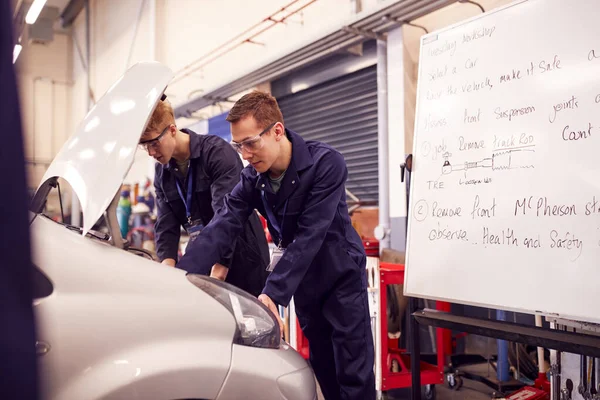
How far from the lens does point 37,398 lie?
457 mm

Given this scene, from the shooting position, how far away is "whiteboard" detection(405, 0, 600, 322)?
1.63m

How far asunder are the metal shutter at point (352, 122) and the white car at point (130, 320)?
10.1ft

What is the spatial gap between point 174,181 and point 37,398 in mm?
1879

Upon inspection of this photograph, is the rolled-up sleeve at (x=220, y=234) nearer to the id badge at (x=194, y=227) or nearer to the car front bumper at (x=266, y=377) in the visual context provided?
the id badge at (x=194, y=227)

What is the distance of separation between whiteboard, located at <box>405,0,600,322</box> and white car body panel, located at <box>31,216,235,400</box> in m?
1.11

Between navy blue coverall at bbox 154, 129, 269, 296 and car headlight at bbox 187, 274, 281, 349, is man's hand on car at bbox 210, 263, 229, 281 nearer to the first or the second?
navy blue coverall at bbox 154, 129, 269, 296

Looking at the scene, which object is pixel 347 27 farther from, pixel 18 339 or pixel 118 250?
pixel 18 339

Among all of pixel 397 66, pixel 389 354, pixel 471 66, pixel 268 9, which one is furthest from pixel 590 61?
pixel 268 9

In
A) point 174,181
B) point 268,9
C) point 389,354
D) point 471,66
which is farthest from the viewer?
point 268,9

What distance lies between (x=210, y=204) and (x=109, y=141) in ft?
3.35

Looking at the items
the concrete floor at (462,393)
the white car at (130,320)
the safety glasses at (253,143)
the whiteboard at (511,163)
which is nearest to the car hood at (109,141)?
the white car at (130,320)

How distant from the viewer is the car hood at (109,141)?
3.77 ft

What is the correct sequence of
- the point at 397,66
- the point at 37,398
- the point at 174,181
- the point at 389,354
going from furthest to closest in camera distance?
1. the point at 397,66
2. the point at 389,354
3. the point at 174,181
4. the point at 37,398

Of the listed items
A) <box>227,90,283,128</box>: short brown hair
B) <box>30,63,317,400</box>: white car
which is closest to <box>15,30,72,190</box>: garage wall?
<box>227,90,283,128</box>: short brown hair
